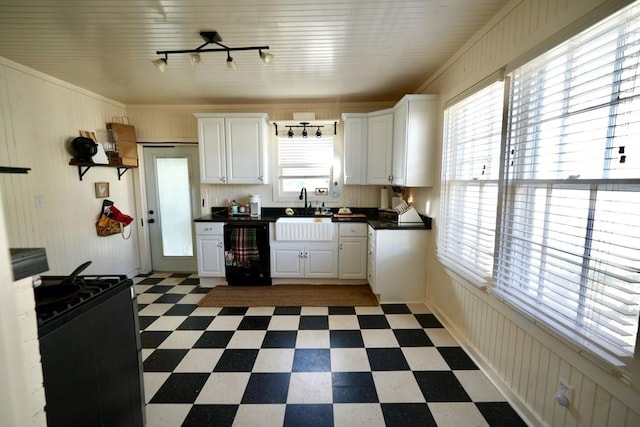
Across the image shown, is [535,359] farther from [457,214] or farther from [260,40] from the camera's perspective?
[260,40]

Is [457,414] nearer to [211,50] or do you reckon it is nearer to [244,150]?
[211,50]

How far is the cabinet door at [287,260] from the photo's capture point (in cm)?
348

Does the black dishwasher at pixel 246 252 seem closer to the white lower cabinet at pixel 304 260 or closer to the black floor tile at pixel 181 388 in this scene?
the white lower cabinet at pixel 304 260

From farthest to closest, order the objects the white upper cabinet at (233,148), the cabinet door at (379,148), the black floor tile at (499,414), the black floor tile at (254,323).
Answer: the white upper cabinet at (233,148)
the cabinet door at (379,148)
the black floor tile at (254,323)
the black floor tile at (499,414)

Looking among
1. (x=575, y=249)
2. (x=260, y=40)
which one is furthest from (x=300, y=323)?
(x=260, y=40)

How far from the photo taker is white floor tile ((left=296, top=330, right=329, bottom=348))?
7.48 feet

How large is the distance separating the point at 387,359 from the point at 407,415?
50cm

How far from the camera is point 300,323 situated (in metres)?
2.63

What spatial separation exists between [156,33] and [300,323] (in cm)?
280

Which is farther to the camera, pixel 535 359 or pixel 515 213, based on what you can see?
pixel 515 213

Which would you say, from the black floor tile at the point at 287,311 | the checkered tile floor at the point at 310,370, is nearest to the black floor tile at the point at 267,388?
the checkered tile floor at the point at 310,370

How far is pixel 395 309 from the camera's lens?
2.93m

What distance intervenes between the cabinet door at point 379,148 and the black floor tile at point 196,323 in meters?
2.61

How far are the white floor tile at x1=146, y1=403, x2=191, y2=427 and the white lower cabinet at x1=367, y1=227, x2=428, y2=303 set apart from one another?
2.09 meters
